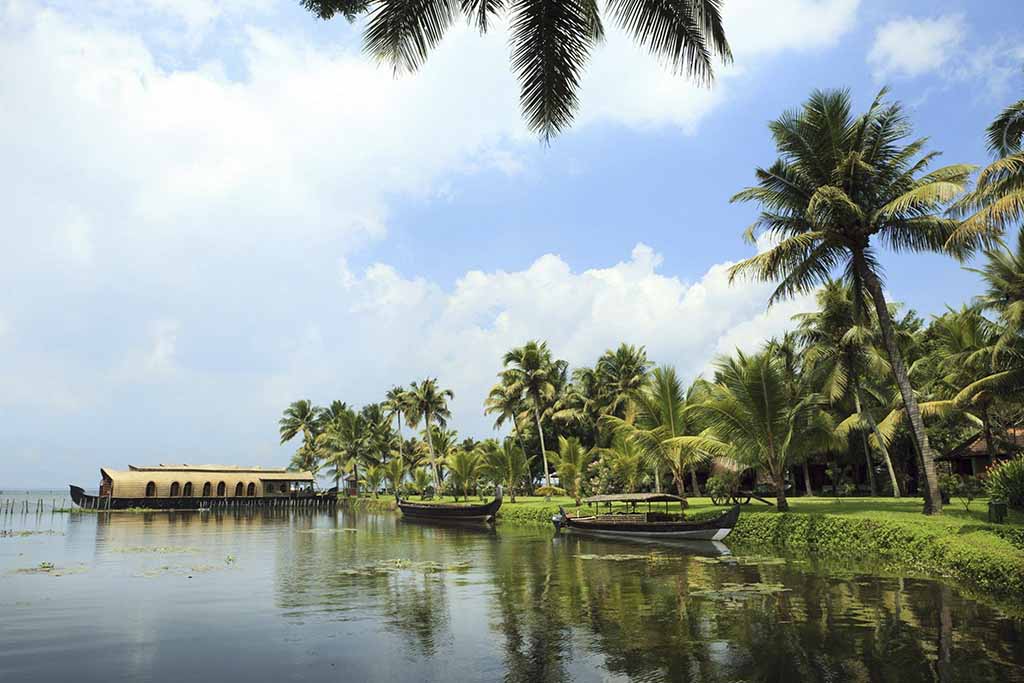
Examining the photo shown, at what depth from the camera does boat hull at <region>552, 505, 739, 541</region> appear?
2347 cm

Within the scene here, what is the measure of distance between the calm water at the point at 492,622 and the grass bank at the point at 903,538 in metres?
1.20

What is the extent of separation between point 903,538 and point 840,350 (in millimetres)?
13714

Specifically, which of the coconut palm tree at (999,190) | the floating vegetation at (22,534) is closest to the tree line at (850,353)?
the coconut palm tree at (999,190)

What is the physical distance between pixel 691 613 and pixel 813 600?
283 cm

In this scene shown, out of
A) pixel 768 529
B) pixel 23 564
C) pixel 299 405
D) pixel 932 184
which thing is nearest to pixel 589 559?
pixel 768 529

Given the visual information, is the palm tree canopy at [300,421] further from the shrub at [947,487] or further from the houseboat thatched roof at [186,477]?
the shrub at [947,487]

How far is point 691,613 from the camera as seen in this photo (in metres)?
12.7

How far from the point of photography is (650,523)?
26188 mm

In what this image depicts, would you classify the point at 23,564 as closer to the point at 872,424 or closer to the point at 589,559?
the point at 589,559

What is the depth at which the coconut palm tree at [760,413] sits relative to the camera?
23734 millimetres

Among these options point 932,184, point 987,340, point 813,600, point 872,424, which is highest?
point 932,184

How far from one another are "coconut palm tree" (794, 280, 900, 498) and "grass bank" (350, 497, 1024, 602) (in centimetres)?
618

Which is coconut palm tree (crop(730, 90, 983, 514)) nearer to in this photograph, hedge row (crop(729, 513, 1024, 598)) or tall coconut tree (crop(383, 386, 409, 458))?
hedge row (crop(729, 513, 1024, 598))

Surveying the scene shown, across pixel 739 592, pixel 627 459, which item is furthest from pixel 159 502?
pixel 739 592
